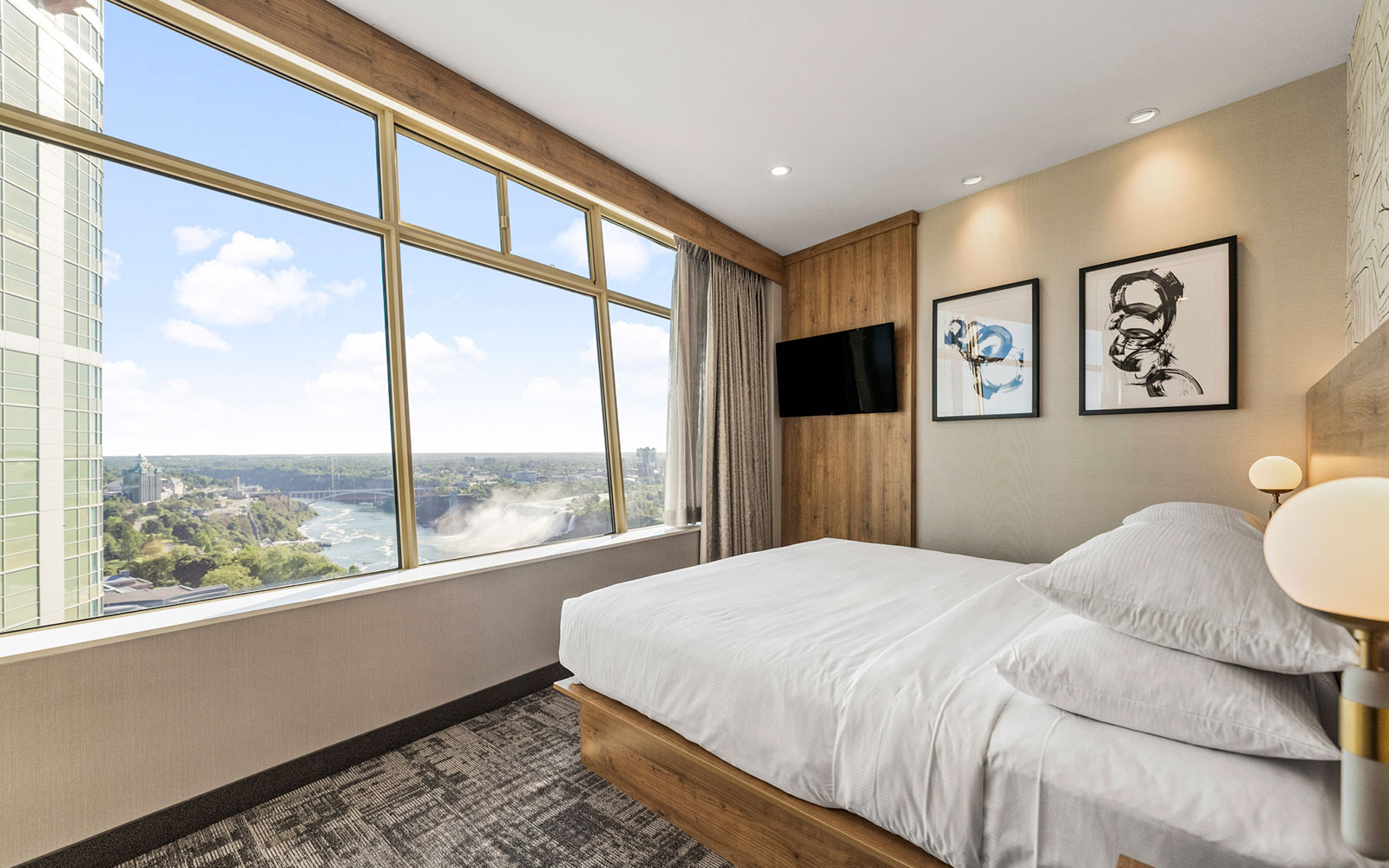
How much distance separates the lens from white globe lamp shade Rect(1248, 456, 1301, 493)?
7.11 ft

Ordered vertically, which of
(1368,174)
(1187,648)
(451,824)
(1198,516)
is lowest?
(451,824)

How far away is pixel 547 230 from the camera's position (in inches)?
130

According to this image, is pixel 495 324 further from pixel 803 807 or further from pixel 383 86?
pixel 803 807

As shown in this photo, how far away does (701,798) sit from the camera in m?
1.63

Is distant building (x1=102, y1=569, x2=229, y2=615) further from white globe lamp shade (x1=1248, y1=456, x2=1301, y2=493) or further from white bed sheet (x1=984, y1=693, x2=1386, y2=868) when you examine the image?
white globe lamp shade (x1=1248, y1=456, x2=1301, y2=493)

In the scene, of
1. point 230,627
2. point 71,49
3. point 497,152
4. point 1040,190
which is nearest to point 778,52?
point 497,152

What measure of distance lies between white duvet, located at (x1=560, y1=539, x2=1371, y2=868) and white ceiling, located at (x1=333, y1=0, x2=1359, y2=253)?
2.17m

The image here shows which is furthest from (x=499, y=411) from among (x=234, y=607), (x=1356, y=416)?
(x=1356, y=416)

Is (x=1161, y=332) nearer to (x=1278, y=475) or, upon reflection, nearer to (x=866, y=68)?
(x=1278, y=475)

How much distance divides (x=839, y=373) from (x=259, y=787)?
12.6 feet

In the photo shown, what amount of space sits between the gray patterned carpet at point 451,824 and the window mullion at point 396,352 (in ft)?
3.01

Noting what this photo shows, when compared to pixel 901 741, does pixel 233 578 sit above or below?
above

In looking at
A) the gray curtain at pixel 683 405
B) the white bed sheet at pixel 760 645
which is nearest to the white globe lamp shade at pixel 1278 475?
the white bed sheet at pixel 760 645

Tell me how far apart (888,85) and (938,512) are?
8.21 ft
